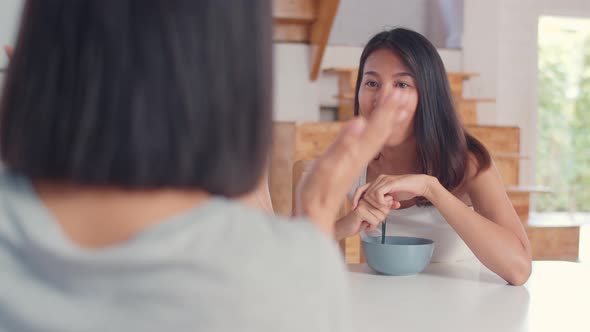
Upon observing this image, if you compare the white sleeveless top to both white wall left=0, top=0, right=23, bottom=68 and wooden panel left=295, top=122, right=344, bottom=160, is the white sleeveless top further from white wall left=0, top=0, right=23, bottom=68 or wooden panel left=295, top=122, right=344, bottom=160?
white wall left=0, top=0, right=23, bottom=68

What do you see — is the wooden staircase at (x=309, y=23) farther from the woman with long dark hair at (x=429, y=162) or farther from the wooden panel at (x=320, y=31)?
the woman with long dark hair at (x=429, y=162)

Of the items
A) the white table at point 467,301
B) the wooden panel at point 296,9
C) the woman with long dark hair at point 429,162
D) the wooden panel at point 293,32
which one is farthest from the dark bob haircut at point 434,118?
the wooden panel at point 293,32

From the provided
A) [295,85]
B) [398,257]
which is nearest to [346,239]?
[398,257]

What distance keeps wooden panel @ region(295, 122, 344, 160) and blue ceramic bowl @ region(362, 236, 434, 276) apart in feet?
7.05

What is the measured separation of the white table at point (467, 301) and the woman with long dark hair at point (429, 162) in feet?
0.34

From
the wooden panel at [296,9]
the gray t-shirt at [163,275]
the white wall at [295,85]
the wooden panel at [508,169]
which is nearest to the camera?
the gray t-shirt at [163,275]

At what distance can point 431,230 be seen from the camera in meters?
1.45

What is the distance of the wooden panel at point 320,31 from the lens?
143 inches

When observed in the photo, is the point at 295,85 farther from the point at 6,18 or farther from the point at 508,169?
the point at 6,18

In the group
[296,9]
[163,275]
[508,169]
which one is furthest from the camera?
[296,9]

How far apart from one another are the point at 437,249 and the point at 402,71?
1.56 ft

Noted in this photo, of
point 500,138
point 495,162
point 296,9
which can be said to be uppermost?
point 296,9

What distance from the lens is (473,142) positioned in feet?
4.94

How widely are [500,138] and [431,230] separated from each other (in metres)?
2.45
